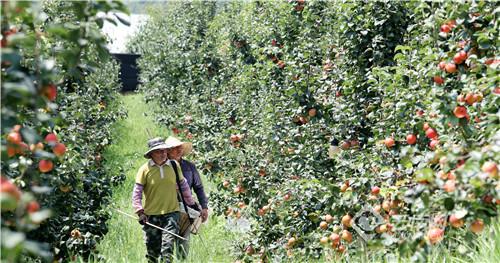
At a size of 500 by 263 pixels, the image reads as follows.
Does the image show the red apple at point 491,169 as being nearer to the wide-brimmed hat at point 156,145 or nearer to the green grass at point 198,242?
the green grass at point 198,242

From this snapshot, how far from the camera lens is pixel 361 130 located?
16.3ft

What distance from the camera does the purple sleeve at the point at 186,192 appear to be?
17.6 feet

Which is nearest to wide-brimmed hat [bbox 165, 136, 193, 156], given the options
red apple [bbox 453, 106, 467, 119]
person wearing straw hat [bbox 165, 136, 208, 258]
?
person wearing straw hat [bbox 165, 136, 208, 258]

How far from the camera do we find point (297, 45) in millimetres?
6340

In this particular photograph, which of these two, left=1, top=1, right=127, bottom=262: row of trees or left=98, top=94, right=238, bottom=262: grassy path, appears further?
left=98, top=94, right=238, bottom=262: grassy path

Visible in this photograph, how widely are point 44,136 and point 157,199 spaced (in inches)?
84.9

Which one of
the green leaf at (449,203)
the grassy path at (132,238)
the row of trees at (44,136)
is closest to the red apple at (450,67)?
the green leaf at (449,203)

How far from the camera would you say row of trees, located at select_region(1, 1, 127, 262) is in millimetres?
1660

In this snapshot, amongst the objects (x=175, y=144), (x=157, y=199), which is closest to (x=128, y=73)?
(x=175, y=144)

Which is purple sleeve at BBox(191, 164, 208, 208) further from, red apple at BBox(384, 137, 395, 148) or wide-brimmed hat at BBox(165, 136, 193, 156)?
red apple at BBox(384, 137, 395, 148)

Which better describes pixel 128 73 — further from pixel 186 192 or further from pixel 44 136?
pixel 44 136

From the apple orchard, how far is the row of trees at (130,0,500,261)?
12 mm

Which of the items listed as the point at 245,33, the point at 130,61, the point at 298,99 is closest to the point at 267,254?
the point at 298,99

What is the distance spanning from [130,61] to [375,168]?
84.4 ft
